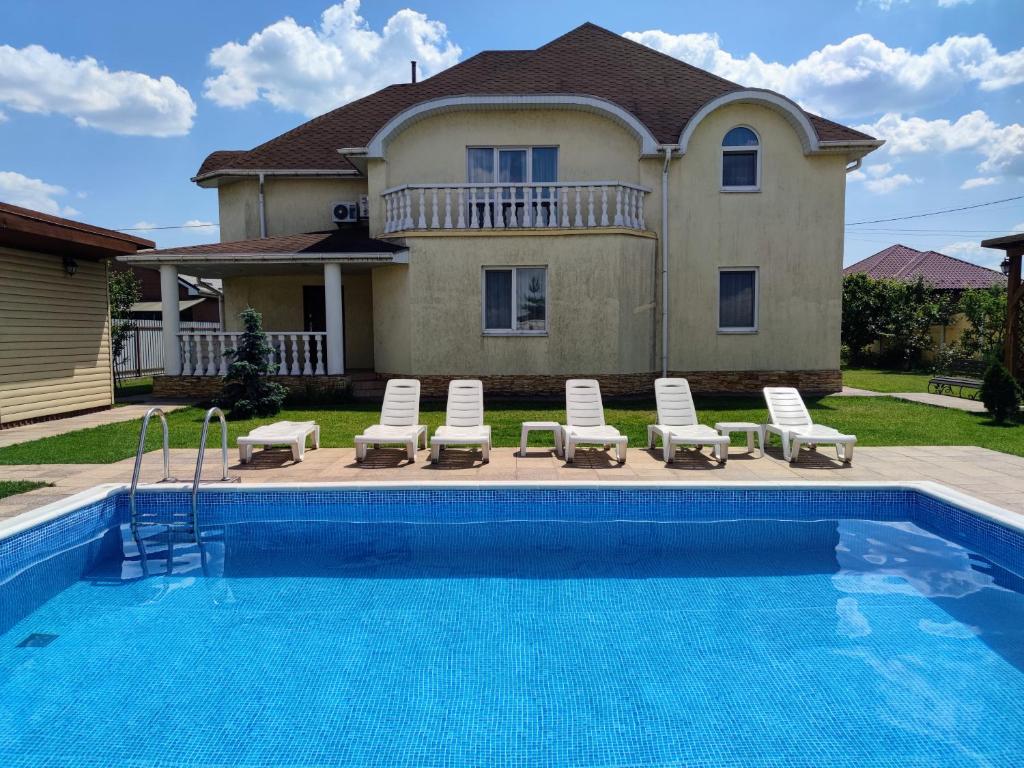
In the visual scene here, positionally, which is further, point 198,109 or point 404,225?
point 198,109

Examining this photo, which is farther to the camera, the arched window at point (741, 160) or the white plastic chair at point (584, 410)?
the arched window at point (741, 160)

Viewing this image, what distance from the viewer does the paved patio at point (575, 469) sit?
349 inches

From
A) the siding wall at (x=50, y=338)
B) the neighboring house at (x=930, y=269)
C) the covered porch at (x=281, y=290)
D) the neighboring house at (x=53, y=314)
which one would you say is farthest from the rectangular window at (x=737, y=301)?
the neighboring house at (x=930, y=269)

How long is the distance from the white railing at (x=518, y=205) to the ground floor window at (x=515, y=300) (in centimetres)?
116

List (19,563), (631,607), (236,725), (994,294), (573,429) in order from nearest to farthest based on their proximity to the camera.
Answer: (236,725)
(631,607)
(19,563)
(573,429)
(994,294)

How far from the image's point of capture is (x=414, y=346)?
17.0m

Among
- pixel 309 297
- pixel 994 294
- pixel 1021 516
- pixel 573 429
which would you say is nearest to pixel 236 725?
pixel 573 429

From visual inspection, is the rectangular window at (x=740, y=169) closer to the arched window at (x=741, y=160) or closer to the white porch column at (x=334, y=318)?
the arched window at (x=741, y=160)

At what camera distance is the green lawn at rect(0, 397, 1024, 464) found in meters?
11.2

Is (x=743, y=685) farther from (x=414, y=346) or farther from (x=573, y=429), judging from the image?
(x=414, y=346)

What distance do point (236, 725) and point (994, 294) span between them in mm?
32589

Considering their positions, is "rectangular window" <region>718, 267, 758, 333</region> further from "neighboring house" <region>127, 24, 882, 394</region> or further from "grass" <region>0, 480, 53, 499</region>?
"grass" <region>0, 480, 53, 499</region>

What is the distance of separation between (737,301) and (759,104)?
4.95 meters

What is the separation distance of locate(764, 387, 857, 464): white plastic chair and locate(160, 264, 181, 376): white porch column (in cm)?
1390
